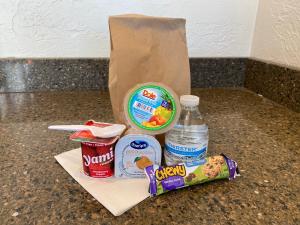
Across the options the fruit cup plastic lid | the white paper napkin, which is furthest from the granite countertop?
the fruit cup plastic lid

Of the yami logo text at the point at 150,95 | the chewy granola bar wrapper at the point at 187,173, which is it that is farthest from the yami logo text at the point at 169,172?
the yami logo text at the point at 150,95

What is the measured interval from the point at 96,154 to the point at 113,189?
2.3 inches

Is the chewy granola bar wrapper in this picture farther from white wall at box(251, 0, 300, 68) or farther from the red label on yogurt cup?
white wall at box(251, 0, 300, 68)

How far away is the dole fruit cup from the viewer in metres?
0.39

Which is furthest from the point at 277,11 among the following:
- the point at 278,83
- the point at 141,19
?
the point at 141,19

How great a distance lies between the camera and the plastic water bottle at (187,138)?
42 centimetres

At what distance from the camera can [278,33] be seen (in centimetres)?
83

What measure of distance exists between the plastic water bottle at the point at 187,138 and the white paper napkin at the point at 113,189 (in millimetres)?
69

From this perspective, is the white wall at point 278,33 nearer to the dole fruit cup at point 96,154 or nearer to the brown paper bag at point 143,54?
the brown paper bag at point 143,54

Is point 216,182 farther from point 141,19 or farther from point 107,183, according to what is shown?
point 141,19

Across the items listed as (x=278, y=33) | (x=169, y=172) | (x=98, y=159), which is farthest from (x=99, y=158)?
(x=278, y=33)

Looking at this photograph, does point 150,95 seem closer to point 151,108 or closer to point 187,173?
point 151,108

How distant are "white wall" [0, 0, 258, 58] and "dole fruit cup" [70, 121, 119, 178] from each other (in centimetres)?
55

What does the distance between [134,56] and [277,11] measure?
61cm
